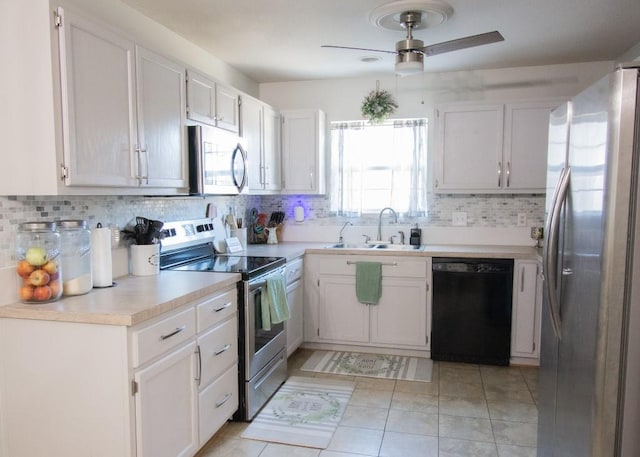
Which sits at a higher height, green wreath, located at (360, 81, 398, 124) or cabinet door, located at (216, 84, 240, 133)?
green wreath, located at (360, 81, 398, 124)

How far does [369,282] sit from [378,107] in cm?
155

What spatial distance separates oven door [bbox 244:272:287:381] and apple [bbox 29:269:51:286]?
1.07 metres

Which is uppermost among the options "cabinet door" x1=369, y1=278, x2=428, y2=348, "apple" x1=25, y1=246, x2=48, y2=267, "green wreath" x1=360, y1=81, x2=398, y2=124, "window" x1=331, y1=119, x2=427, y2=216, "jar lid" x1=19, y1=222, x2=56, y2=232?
"green wreath" x1=360, y1=81, x2=398, y2=124

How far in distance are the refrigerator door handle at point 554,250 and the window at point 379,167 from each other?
244 centimetres

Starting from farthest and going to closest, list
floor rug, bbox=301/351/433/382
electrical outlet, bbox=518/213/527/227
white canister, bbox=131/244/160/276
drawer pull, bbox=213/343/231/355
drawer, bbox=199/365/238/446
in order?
electrical outlet, bbox=518/213/527/227 → floor rug, bbox=301/351/433/382 → white canister, bbox=131/244/160/276 → drawer pull, bbox=213/343/231/355 → drawer, bbox=199/365/238/446

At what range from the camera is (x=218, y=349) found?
2473mm

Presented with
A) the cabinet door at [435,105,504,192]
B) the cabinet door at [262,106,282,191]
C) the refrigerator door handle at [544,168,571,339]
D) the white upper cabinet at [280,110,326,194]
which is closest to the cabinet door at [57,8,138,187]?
the cabinet door at [262,106,282,191]

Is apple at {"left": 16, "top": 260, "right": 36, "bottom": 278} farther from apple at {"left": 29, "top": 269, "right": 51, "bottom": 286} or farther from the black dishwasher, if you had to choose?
the black dishwasher

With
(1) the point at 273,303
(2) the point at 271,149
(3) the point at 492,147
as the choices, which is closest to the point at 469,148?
(3) the point at 492,147

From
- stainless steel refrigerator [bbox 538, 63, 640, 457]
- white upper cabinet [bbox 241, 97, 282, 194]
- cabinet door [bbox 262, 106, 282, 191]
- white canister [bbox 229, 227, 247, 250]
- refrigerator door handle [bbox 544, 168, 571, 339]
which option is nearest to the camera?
stainless steel refrigerator [bbox 538, 63, 640, 457]

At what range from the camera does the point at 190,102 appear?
278 centimetres

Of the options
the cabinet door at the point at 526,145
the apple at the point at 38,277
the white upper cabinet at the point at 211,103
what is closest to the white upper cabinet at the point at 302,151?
the white upper cabinet at the point at 211,103

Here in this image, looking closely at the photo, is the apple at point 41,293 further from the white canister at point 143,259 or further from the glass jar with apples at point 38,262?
the white canister at point 143,259

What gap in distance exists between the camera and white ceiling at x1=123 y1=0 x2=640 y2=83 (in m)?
2.69
